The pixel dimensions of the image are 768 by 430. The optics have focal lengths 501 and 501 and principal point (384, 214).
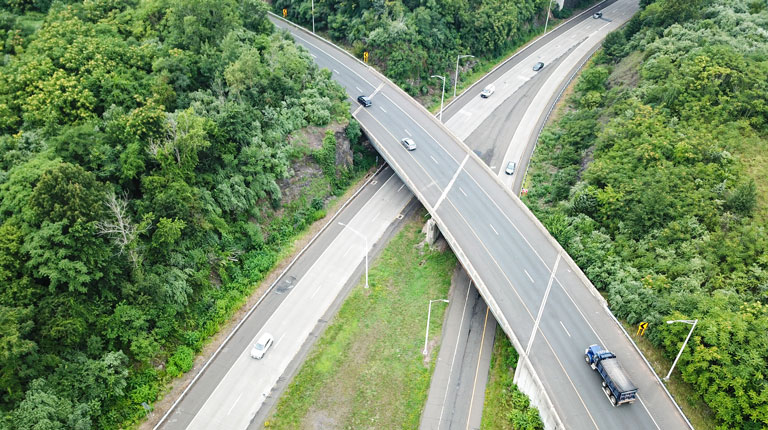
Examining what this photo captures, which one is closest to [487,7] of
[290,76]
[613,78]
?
[613,78]

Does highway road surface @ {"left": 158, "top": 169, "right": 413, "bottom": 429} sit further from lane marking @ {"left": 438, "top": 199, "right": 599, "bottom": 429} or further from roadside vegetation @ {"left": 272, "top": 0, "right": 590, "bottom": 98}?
roadside vegetation @ {"left": 272, "top": 0, "right": 590, "bottom": 98}

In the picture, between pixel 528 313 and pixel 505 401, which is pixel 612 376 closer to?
pixel 528 313

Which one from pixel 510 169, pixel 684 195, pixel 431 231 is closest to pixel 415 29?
pixel 510 169

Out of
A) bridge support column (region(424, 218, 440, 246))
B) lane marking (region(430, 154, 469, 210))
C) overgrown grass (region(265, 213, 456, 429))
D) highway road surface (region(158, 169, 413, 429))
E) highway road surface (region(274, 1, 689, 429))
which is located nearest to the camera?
highway road surface (region(274, 1, 689, 429))

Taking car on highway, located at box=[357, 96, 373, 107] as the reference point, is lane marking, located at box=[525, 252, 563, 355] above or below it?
below

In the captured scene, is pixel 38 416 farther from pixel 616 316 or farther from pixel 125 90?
pixel 616 316

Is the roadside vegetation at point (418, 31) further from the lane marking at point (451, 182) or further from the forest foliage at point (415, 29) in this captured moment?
the lane marking at point (451, 182)

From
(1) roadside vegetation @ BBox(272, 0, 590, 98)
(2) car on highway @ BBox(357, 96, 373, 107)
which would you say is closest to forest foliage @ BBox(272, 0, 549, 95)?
(1) roadside vegetation @ BBox(272, 0, 590, 98)
